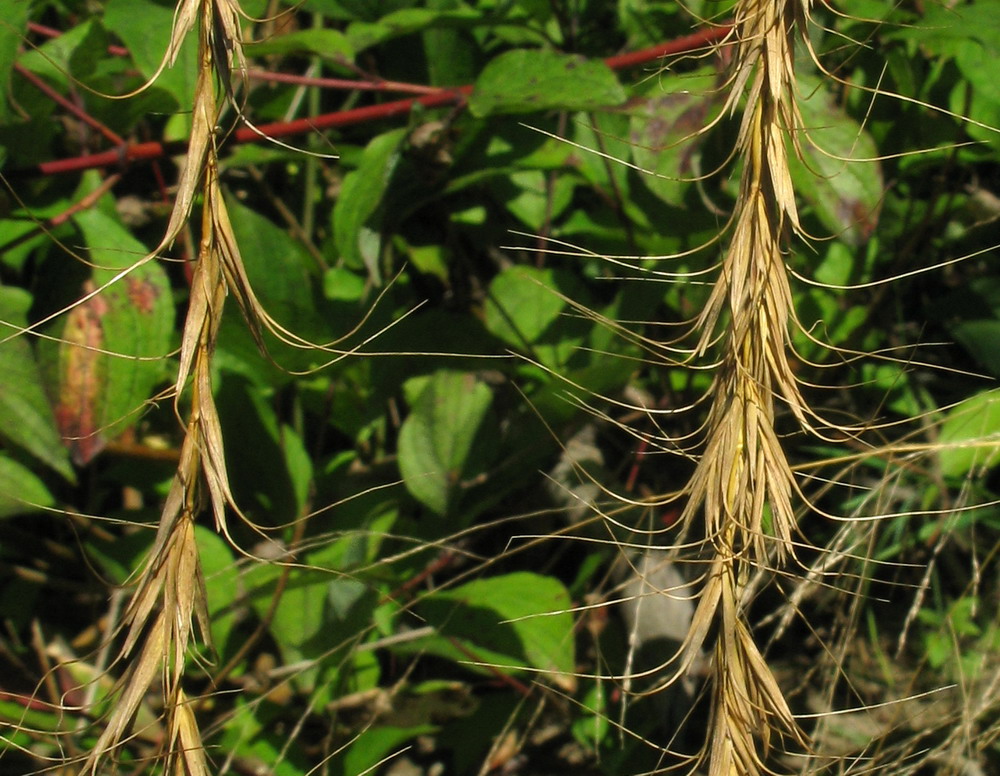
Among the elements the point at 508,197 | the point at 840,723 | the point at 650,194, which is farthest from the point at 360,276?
the point at 840,723

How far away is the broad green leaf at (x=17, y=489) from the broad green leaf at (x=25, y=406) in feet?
0.07

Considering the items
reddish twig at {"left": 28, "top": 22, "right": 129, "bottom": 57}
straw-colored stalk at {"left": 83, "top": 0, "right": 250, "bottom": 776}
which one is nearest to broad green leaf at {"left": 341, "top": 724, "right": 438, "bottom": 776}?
straw-colored stalk at {"left": 83, "top": 0, "right": 250, "bottom": 776}

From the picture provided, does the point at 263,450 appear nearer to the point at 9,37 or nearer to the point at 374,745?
the point at 374,745

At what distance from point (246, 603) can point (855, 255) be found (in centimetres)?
77

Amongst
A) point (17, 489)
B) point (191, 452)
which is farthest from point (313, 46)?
point (191, 452)

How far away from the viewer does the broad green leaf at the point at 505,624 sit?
957 millimetres

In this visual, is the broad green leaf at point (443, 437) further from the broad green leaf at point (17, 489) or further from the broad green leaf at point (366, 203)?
the broad green leaf at point (17, 489)

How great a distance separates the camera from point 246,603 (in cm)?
103

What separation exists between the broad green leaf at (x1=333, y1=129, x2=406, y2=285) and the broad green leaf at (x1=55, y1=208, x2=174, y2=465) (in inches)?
7.1

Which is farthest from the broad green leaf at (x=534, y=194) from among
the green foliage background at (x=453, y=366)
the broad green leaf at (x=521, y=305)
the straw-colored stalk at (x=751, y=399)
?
the straw-colored stalk at (x=751, y=399)

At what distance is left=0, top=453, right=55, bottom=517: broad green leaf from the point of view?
0.97 meters

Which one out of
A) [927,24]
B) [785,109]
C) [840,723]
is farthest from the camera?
[840,723]

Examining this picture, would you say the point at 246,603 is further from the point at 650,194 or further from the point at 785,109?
the point at 785,109

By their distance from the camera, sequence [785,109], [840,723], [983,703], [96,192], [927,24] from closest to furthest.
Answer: [785,109], [983,703], [927,24], [96,192], [840,723]
